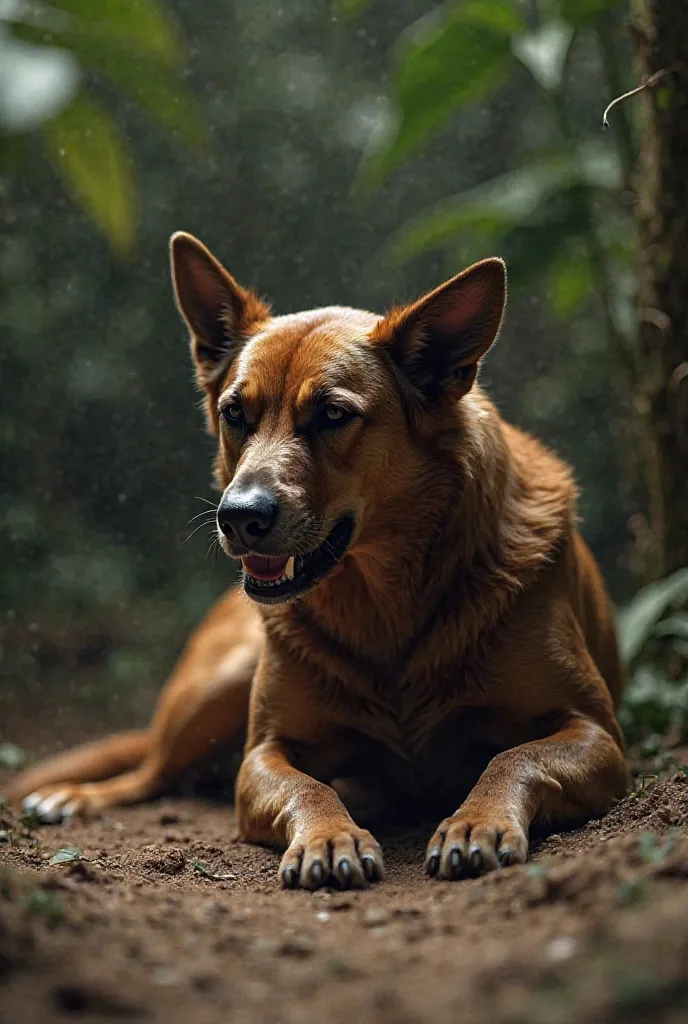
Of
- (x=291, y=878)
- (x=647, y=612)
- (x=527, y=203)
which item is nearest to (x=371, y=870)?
(x=291, y=878)

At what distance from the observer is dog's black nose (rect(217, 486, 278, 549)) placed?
299 centimetres

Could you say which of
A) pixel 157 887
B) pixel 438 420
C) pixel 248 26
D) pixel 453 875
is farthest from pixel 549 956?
pixel 248 26

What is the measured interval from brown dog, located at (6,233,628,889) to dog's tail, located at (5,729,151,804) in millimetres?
1550

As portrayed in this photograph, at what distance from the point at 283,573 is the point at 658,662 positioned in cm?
216

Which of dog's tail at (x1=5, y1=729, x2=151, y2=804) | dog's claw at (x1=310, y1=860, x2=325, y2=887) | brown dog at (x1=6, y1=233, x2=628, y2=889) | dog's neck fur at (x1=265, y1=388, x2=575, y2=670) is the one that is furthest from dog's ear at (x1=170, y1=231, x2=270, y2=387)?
dog's tail at (x1=5, y1=729, x2=151, y2=804)

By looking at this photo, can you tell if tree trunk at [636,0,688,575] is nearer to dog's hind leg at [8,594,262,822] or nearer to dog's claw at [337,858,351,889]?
dog's hind leg at [8,594,262,822]

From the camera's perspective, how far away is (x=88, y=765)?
4957 mm

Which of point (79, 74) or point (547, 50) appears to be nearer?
point (79, 74)

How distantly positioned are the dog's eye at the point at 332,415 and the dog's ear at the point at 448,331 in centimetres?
28

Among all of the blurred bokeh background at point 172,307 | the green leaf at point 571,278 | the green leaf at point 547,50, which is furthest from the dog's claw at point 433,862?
the blurred bokeh background at point 172,307

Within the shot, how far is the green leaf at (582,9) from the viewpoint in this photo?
454 centimetres

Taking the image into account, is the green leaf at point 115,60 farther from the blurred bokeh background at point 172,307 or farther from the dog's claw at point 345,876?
the blurred bokeh background at point 172,307

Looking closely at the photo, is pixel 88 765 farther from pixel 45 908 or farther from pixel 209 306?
pixel 45 908

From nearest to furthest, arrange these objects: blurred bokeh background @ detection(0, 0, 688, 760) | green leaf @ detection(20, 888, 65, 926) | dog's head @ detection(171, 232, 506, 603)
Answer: green leaf @ detection(20, 888, 65, 926) < dog's head @ detection(171, 232, 506, 603) < blurred bokeh background @ detection(0, 0, 688, 760)
